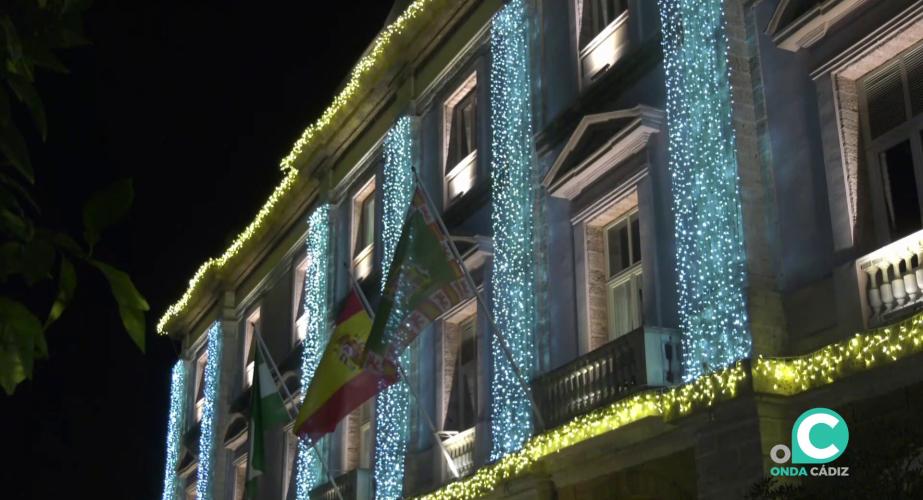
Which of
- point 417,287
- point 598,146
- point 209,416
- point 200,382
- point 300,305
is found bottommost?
point 417,287

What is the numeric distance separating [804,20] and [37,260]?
10352 millimetres

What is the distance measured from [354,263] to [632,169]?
10.3 meters

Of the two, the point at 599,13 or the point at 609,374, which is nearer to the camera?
the point at 609,374

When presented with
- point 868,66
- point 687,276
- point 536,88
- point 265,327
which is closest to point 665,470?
point 687,276

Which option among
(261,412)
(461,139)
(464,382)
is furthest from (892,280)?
(261,412)

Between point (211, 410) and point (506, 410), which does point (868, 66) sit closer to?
point (506, 410)

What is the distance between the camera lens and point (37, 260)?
3953mm

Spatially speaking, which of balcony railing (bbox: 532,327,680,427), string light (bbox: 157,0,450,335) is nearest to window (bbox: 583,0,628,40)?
string light (bbox: 157,0,450,335)

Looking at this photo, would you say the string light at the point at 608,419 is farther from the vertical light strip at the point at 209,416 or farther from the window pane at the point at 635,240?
the vertical light strip at the point at 209,416

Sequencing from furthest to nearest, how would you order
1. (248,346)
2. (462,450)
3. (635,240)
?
(248,346) < (462,450) < (635,240)

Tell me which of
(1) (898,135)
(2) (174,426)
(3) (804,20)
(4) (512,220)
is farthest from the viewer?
(2) (174,426)

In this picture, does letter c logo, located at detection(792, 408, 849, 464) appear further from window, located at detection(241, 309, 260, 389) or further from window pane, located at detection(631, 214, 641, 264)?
window, located at detection(241, 309, 260, 389)

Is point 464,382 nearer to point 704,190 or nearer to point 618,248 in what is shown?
point 618,248

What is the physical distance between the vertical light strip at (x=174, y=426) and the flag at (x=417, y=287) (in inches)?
771
